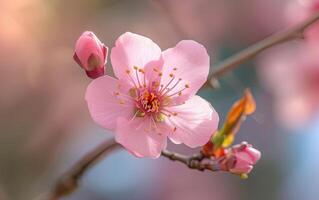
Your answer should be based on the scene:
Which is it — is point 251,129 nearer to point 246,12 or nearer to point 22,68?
point 246,12

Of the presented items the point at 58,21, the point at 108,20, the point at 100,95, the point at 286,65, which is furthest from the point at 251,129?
the point at 100,95

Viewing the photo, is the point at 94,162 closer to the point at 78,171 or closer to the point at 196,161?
the point at 78,171

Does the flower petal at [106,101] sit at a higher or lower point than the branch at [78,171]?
higher

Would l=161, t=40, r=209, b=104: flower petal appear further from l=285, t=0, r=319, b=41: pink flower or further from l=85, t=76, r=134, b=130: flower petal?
l=285, t=0, r=319, b=41: pink flower

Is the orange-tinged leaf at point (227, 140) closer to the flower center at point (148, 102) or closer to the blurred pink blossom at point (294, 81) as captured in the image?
the flower center at point (148, 102)

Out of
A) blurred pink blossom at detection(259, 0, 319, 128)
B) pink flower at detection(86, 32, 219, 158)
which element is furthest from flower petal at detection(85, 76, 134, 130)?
blurred pink blossom at detection(259, 0, 319, 128)

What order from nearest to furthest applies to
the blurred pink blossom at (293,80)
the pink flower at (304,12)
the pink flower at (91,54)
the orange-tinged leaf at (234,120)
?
the pink flower at (91,54), the orange-tinged leaf at (234,120), the pink flower at (304,12), the blurred pink blossom at (293,80)

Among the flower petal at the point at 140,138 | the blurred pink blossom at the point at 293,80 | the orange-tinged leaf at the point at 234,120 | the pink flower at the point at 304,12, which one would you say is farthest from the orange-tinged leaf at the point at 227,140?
the blurred pink blossom at the point at 293,80

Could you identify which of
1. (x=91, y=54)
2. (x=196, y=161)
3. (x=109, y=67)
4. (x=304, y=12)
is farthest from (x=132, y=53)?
(x=304, y=12)
